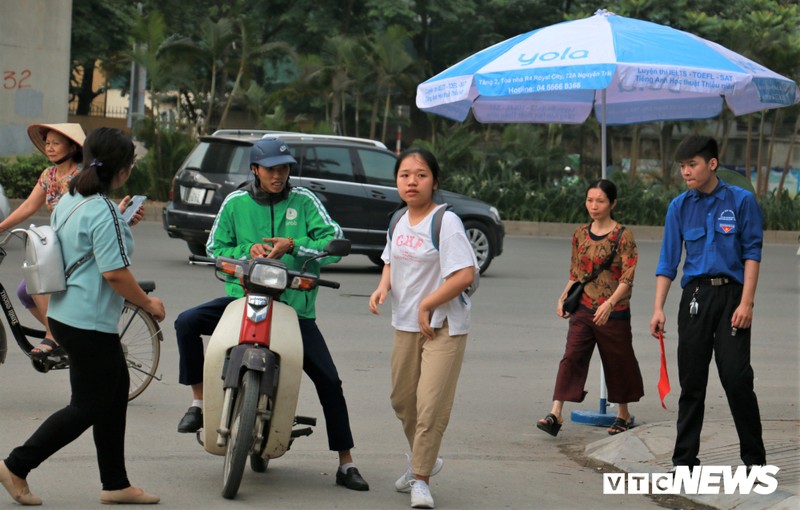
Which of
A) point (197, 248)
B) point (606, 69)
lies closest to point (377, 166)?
point (197, 248)

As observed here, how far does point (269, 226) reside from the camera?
20.0 ft

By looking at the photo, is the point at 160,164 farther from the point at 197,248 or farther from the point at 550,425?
the point at 550,425

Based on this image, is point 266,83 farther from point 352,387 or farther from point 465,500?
point 465,500

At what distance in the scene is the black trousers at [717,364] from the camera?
608 cm

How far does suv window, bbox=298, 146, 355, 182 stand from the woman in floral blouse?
968cm

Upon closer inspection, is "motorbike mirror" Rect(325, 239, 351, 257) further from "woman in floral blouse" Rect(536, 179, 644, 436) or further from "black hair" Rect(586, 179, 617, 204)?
"black hair" Rect(586, 179, 617, 204)

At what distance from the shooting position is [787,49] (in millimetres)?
33406

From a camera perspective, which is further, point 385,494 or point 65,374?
point 65,374

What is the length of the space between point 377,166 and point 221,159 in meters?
2.17

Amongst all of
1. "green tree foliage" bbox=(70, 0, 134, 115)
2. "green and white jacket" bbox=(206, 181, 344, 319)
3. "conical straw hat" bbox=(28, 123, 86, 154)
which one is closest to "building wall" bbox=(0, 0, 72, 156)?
"green tree foliage" bbox=(70, 0, 134, 115)

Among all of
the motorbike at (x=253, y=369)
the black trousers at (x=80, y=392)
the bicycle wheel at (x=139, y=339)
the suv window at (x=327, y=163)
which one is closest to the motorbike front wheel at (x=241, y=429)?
the motorbike at (x=253, y=369)

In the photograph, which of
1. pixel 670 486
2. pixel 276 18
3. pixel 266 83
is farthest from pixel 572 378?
pixel 266 83

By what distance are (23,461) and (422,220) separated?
2.08 m

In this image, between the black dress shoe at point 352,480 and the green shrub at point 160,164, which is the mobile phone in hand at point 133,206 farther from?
the green shrub at point 160,164
